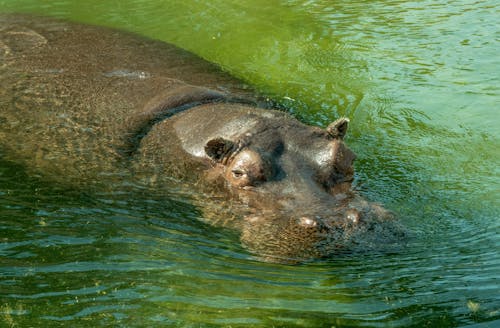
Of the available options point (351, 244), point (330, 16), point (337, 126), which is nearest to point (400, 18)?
point (330, 16)

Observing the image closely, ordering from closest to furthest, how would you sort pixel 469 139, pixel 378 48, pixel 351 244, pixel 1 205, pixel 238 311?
1. pixel 238 311
2. pixel 351 244
3. pixel 1 205
4. pixel 469 139
5. pixel 378 48

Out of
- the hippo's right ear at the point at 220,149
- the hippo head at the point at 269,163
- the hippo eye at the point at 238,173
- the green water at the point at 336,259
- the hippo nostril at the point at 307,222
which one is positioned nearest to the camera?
the green water at the point at 336,259

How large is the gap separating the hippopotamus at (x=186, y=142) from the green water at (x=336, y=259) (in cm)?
22

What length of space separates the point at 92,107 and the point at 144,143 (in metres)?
0.84

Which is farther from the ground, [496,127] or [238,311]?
[238,311]

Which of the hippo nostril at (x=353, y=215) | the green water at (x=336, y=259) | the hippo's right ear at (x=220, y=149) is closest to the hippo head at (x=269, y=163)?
the hippo's right ear at (x=220, y=149)

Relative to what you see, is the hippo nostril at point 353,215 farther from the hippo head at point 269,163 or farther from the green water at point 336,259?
the hippo head at point 269,163

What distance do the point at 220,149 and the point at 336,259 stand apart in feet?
5.78

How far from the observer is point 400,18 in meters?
11.5

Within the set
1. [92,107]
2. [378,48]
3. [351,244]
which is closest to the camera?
[351,244]

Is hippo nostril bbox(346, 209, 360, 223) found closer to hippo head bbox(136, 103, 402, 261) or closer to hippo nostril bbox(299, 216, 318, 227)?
hippo head bbox(136, 103, 402, 261)

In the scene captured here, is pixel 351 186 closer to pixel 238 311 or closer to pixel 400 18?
pixel 238 311

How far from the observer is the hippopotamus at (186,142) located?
5.16 meters

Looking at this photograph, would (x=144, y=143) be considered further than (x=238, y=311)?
Yes
